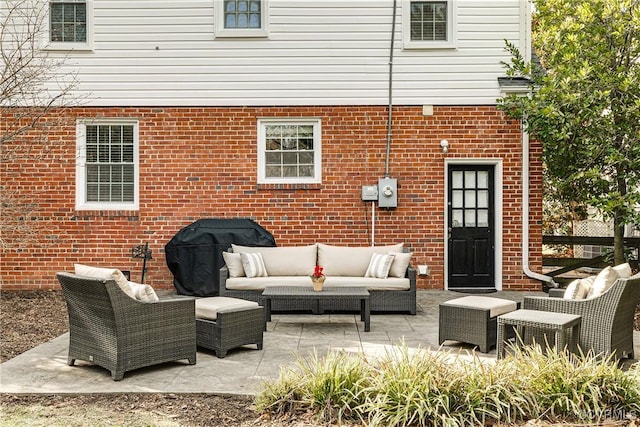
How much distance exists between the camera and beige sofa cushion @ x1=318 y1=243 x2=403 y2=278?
8430mm

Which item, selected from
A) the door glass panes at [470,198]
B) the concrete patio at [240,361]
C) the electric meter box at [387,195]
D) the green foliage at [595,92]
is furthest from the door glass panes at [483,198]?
the concrete patio at [240,361]

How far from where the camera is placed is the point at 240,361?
5.39m

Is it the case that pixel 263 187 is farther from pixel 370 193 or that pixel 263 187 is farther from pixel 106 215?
pixel 106 215

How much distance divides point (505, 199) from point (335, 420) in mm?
6952

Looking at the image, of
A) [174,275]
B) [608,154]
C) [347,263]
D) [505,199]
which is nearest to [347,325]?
[347,263]

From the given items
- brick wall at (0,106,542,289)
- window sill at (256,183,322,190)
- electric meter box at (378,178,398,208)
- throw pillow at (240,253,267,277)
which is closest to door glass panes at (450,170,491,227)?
brick wall at (0,106,542,289)

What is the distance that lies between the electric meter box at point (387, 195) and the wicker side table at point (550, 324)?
446 centimetres

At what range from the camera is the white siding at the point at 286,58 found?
9.80 metres

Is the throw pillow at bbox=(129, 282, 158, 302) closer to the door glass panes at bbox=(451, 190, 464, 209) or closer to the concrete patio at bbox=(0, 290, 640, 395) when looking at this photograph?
the concrete patio at bbox=(0, 290, 640, 395)

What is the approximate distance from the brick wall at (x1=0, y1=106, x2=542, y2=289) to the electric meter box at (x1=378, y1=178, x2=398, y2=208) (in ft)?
0.47

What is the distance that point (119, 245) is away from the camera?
9.89 m

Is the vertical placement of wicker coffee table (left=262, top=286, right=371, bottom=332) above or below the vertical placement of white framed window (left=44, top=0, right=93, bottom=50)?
below

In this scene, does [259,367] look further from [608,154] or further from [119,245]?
[608,154]

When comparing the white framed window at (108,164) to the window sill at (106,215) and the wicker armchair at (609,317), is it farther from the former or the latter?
the wicker armchair at (609,317)
